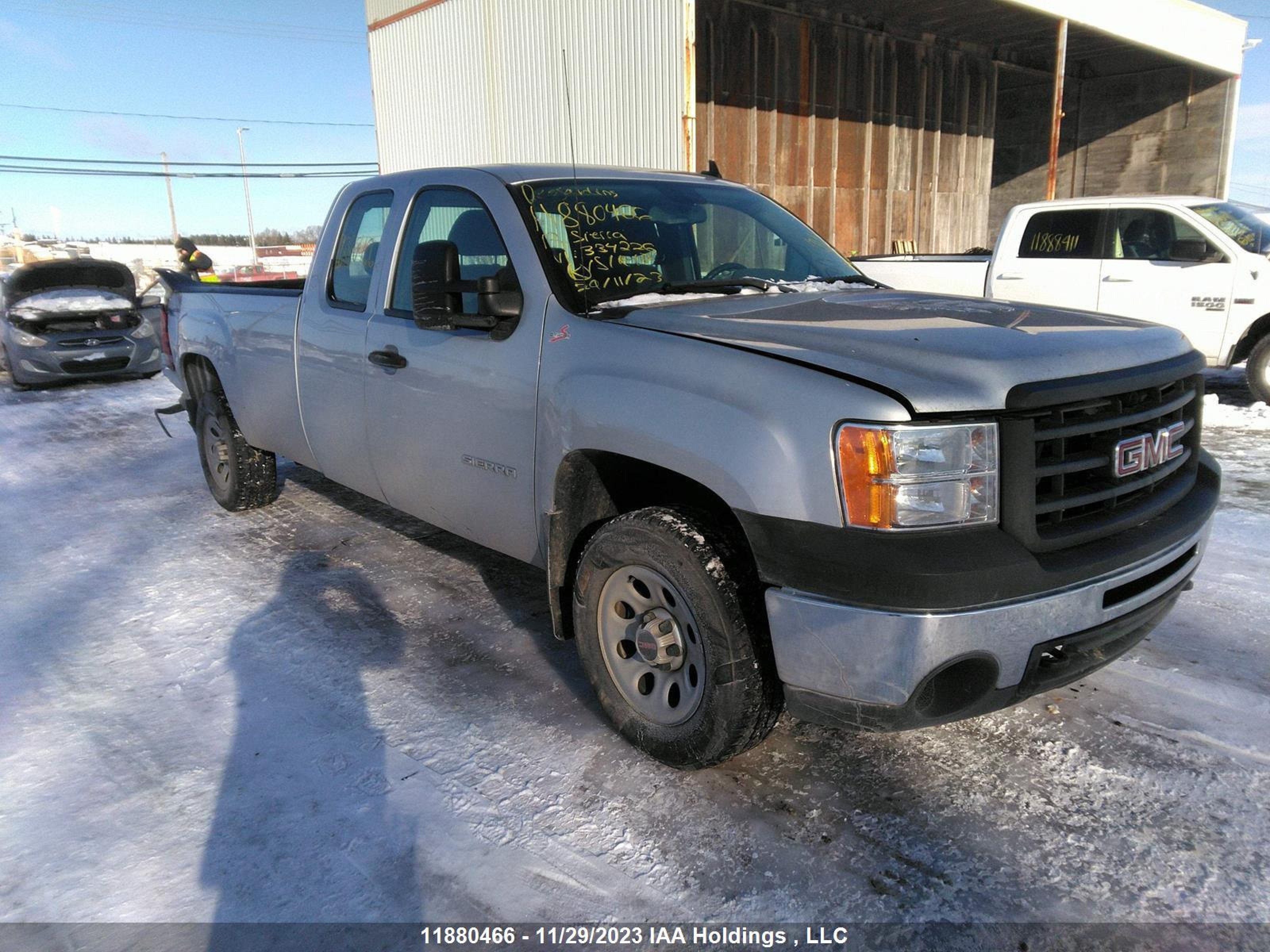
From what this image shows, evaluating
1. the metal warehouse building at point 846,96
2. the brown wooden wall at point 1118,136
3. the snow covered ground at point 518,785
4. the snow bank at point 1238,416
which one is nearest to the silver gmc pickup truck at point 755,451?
the snow covered ground at point 518,785

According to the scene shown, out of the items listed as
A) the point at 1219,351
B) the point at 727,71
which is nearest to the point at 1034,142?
the point at 727,71

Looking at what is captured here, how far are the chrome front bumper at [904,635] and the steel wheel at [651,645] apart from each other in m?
0.37

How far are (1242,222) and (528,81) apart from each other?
11.8 metres

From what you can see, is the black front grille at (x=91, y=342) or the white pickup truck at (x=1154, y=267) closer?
the white pickup truck at (x=1154, y=267)

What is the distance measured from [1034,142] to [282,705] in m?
28.3

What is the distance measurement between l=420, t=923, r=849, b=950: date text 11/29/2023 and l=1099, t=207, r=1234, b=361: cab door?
7642mm

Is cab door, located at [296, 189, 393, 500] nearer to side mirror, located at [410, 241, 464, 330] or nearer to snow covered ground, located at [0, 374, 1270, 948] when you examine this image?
snow covered ground, located at [0, 374, 1270, 948]

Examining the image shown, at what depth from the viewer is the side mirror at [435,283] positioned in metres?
3.33

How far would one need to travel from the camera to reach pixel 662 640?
2.80 m

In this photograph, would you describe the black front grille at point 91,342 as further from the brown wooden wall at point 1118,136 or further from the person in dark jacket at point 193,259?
the brown wooden wall at point 1118,136

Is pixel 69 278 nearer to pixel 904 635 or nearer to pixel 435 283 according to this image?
pixel 435 283

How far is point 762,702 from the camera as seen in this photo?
2.61 meters

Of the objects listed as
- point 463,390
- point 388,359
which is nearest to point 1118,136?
point 388,359

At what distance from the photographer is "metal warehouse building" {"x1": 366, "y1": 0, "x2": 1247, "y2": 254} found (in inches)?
583
